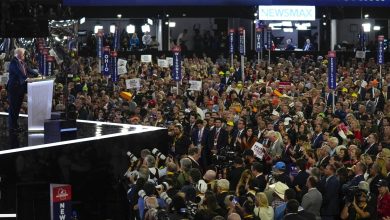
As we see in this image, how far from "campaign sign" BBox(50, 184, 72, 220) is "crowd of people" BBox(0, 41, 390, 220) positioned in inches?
43.3

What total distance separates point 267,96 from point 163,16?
2399 centimetres

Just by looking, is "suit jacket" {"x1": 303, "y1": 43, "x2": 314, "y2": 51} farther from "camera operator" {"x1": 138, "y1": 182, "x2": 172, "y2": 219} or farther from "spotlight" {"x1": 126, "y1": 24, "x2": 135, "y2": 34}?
"camera operator" {"x1": 138, "y1": 182, "x2": 172, "y2": 219}

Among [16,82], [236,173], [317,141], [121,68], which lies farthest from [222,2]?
[236,173]

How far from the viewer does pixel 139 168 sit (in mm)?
15922

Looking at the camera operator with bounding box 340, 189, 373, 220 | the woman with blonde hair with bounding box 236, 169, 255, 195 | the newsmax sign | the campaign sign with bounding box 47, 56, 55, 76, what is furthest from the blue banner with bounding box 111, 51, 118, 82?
the newsmax sign

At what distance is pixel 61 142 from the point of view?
54.7ft

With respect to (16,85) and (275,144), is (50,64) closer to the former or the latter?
(16,85)

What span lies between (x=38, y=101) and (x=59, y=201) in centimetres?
535

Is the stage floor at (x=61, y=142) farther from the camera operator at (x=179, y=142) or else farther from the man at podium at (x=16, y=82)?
the camera operator at (x=179, y=142)

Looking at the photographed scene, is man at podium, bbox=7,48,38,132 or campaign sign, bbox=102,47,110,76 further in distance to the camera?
campaign sign, bbox=102,47,110,76

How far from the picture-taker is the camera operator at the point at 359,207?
14039mm

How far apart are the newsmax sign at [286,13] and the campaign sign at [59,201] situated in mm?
34313

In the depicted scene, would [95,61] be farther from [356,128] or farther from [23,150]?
[23,150]

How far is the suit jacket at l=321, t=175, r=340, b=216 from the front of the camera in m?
14.6
